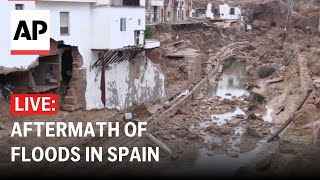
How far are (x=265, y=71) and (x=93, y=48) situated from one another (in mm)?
28606

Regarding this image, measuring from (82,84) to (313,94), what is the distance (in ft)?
45.0

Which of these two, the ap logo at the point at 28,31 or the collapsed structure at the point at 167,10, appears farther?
the collapsed structure at the point at 167,10

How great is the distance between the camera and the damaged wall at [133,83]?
25969mm

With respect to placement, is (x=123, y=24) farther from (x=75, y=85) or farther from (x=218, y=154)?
(x=218, y=154)

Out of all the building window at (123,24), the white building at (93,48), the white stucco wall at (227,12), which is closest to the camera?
the white building at (93,48)

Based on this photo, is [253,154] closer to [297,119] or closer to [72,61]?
[297,119]

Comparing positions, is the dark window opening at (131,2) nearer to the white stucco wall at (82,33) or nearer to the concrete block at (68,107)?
the white stucco wall at (82,33)

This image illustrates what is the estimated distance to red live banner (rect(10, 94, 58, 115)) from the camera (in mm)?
21297

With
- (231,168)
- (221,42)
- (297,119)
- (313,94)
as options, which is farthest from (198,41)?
(231,168)

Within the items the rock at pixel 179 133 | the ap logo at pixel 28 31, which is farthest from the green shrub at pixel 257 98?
the ap logo at pixel 28 31

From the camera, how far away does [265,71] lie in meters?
49.5

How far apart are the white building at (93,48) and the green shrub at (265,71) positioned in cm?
2364

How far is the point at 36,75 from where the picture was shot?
23984 mm

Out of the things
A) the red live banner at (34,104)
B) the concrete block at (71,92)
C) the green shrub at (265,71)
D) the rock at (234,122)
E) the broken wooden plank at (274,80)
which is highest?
the concrete block at (71,92)
